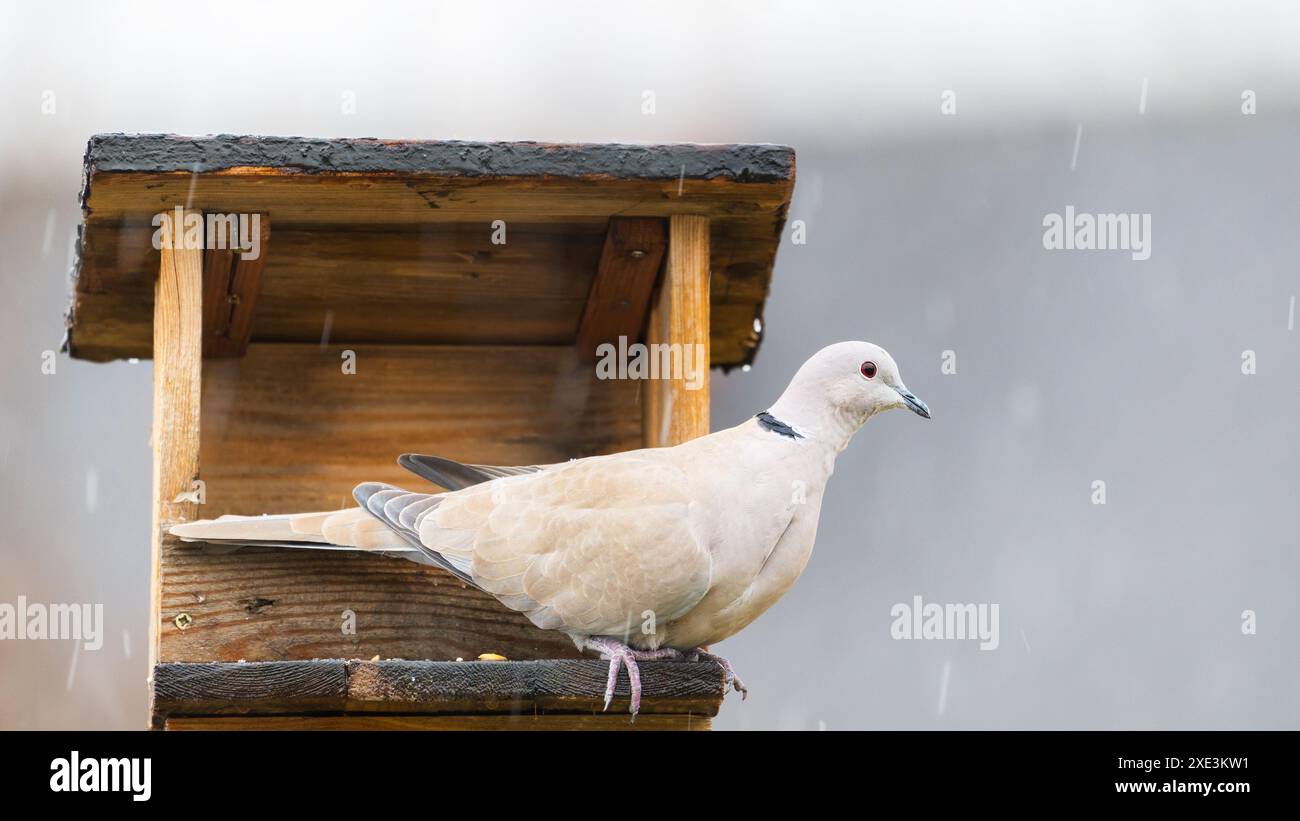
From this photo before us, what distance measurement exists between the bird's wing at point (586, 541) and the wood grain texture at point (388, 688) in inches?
6.7

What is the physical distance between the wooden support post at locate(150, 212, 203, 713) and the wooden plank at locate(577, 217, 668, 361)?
3.10 feet

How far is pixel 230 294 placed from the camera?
4.38 metres

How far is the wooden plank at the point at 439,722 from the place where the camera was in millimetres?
3393

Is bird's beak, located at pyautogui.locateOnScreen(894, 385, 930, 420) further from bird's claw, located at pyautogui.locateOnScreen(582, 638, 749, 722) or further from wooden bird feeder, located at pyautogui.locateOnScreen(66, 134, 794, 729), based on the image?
bird's claw, located at pyautogui.locateOnScreen(582, 638, 749, 722)

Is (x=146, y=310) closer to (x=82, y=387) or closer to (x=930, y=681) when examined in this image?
(x=82, y=387)

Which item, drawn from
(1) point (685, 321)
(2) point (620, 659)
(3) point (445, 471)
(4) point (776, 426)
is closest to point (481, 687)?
(2) point (620, 659)

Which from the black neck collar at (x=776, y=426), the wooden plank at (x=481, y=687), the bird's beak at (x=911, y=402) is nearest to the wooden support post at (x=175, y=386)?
the wooden plank at (x=481, y=687)

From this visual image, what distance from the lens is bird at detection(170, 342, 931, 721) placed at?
3525mm

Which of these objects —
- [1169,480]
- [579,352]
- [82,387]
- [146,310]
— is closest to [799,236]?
[579,352]

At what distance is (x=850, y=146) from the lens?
806 centimetres

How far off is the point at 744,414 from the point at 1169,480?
68.1 inches

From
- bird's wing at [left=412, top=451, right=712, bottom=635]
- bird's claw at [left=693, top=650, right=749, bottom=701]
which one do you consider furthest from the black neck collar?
bird's claw at [left=693, top=650, right=749, bottom=701]

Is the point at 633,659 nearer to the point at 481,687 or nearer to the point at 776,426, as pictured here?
the point at 481,687

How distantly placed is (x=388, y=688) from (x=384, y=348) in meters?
1.75
